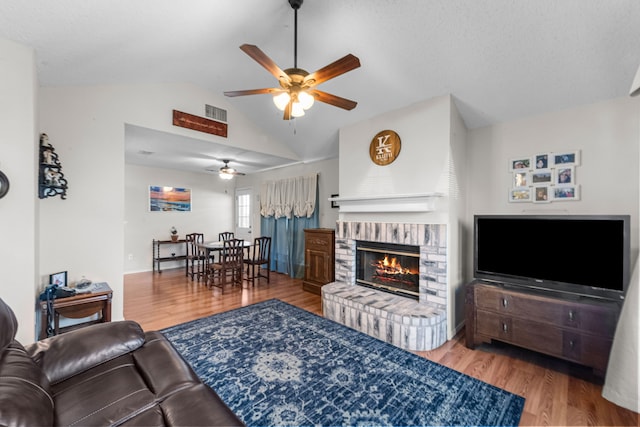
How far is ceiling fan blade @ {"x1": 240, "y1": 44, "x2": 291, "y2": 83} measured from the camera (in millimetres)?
1756

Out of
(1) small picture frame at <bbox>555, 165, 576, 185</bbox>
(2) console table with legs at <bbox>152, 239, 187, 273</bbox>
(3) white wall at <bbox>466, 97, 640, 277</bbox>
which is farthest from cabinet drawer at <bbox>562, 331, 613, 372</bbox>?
(2) console table with legs at <bbox>152, 239, 187, 273</bbox>

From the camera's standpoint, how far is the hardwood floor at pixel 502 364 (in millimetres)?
1822

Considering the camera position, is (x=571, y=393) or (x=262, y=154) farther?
(x=262, y=154)

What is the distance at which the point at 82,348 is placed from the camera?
1550 mm

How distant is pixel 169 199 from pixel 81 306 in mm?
4181

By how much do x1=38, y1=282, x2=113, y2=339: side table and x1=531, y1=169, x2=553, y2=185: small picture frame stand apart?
14.4 feet

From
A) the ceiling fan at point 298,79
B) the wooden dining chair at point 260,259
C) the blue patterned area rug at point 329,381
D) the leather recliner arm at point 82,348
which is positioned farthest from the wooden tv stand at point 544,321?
the wooden dining chair at point 260,259

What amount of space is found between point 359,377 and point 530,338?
1.51 m

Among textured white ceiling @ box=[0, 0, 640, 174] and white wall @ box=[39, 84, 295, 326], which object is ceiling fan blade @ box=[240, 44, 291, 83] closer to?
textured white ceiling @ box=[0, 0, 640, 174]

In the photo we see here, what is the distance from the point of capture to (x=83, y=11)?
6.04 feet

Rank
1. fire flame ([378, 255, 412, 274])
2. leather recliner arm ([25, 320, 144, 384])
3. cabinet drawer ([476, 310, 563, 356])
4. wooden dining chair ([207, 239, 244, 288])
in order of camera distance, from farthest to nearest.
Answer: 1. wooden dining chair ([207, 239, 244, 288])
2. fire flame ([378, 255, 412, 274])
3. cabinet drawer ([476, 310, 563, 356])
4. leather recliner arm ([25, 320, 144, 384])

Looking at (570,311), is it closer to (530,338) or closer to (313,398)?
(530,338)

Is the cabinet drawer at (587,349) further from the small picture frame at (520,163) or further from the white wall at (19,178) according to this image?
the white wall at (19,178)

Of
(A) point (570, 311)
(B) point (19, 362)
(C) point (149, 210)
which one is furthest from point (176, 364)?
(C) point (149, 210)
